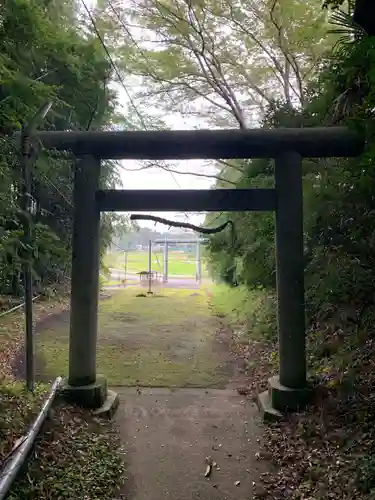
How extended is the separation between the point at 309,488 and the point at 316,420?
35.0 inches

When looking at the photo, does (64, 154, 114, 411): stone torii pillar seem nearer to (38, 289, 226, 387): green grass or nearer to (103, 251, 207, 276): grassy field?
(38, 289, 226, 387): green grass

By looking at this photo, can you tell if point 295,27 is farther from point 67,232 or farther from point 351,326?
point 67,232

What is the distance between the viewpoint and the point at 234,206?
432 cm

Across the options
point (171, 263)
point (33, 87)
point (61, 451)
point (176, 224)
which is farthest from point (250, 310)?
point (171, 263)

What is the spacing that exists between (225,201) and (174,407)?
93.8 inches

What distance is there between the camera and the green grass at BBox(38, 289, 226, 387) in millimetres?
5738

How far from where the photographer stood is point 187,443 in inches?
146

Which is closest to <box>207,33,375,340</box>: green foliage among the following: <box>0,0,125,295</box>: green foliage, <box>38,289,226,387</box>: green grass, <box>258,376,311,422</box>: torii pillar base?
<box>258,376,311,422</box>: torii pillar base

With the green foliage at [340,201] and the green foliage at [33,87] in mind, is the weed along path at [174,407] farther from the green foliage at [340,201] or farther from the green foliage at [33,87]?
the green foliage at [33,87]

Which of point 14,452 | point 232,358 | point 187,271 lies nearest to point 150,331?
point 232,358

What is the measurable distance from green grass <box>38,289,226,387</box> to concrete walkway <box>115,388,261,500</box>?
1.98 feet

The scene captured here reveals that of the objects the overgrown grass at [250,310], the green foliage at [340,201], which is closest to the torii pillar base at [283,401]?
the green foliage at [340,201]

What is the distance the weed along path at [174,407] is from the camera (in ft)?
10.2

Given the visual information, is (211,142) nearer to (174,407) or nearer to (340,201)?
(340,201)
